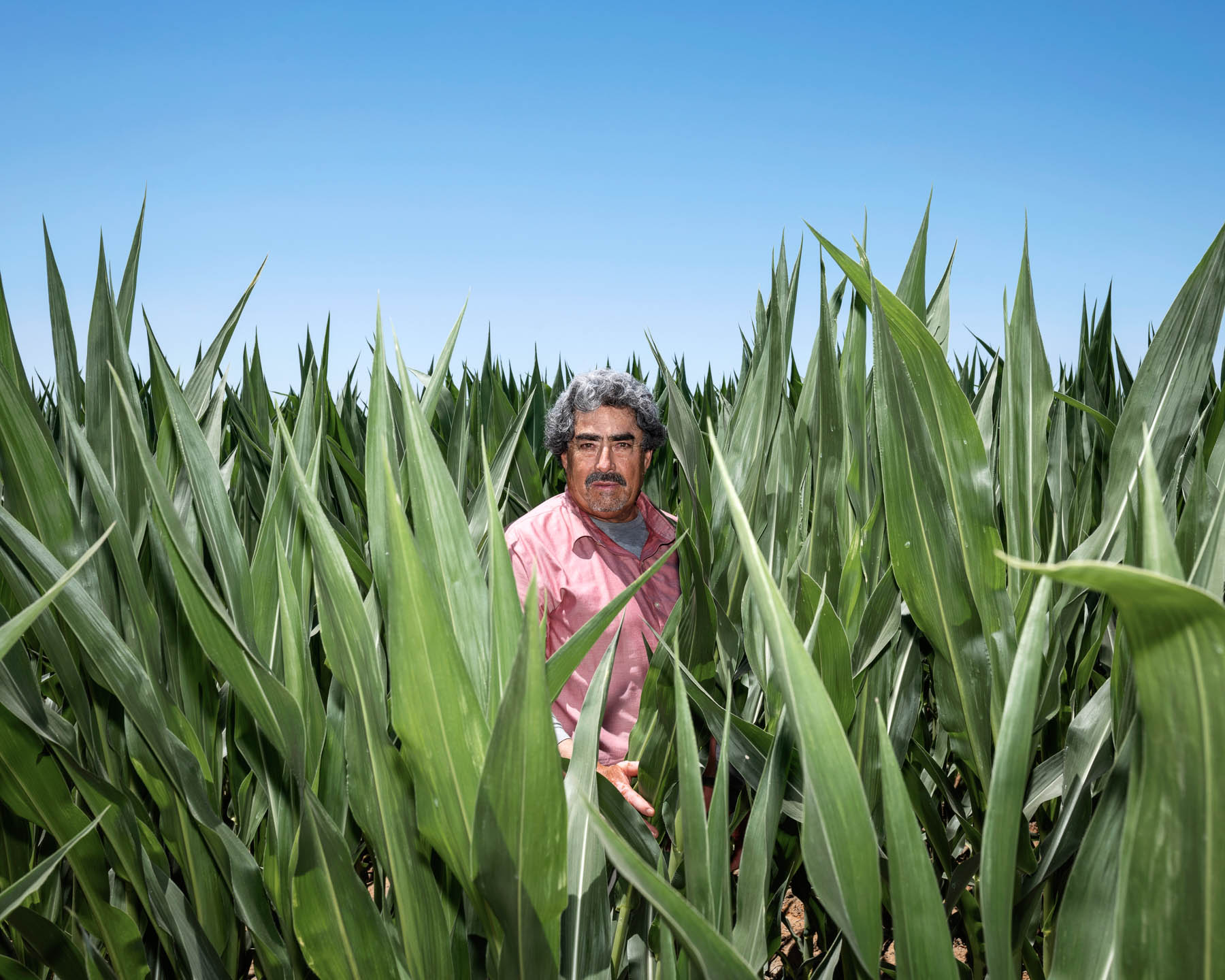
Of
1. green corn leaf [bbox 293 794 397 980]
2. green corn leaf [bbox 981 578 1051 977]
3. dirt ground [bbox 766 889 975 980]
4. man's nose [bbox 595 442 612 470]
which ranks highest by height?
man's nose [bbox 595 442 612 470]

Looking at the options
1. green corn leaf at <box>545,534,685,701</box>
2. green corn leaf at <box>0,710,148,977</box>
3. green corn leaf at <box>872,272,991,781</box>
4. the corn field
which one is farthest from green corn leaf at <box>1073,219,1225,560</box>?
green corn leaf at <box>0,710,148,977</box>

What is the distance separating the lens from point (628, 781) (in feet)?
2.66

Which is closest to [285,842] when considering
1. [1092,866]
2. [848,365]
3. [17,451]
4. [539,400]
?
[17,451]

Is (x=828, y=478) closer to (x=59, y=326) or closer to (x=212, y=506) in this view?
(x=212, y=506)

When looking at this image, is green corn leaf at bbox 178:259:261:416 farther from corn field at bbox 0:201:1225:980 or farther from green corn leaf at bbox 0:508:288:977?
green corn leaf at bbox 0:508:288:977

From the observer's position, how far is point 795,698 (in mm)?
296

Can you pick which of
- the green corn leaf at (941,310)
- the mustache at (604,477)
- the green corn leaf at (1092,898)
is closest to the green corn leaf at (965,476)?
the green corn leaf at (1092,898)

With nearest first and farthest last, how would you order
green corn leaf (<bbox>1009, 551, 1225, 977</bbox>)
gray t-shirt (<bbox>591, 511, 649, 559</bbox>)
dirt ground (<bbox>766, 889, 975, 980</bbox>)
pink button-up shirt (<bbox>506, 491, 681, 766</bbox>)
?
green corn leaf (<bbox>1009, 551, 1225, 977</bbox>)
dirt ground (<bbox>766, 889, 975, 980</bbox>)
pink button-up shirt (<bbox>506, 491, 681, 766</bbox>)
gray t-shirt (<bbox>591, 511, 649, 559</bbox>)

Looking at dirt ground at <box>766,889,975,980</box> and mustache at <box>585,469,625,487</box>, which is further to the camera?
mustache at <box>585,469,625,487</box>

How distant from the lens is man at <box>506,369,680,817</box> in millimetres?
1085

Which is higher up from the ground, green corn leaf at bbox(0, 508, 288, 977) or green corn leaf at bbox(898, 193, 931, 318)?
green corn leaf at bbox(898, 193, 931, 318)

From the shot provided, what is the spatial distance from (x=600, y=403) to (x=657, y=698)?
1.95 feet

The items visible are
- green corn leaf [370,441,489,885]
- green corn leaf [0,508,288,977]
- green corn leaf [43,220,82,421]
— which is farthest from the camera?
green corn leaf [43,220,82,421]

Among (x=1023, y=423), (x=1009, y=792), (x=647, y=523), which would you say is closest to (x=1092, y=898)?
(x=1009, y=792)
